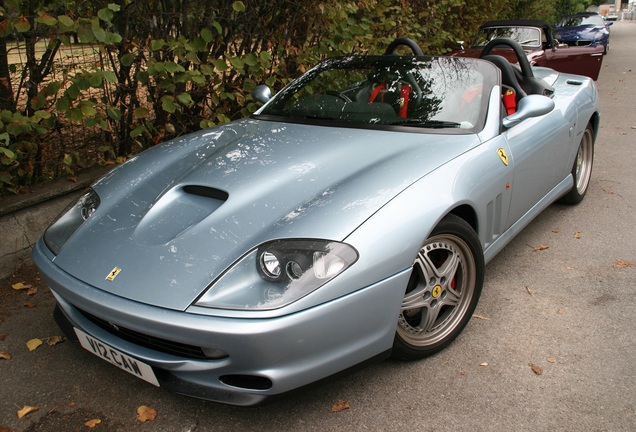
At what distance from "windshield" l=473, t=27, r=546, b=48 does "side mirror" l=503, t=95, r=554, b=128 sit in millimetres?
6514

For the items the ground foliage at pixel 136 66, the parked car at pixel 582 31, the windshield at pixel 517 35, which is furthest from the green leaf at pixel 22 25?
the parked car at pixel 582 31

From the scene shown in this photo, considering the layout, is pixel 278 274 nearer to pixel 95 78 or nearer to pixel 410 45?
pixel 95 78

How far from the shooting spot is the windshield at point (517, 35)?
31.5ft

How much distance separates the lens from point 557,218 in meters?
4.53

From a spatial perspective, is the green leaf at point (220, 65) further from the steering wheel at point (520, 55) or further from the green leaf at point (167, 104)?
the steering wheel at point (520, 55)

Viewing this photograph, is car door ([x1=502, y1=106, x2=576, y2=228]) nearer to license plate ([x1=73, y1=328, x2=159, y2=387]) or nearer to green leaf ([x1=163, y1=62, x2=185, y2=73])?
license plate ([x1=73, y1=328, x2=159, y2=387])

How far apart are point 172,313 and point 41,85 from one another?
264 centimetres

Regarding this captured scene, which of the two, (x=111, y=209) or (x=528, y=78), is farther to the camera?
(x=528, y=78)

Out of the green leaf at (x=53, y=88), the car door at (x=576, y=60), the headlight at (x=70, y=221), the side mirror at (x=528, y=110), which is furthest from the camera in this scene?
the car door at (x=576, y=60)

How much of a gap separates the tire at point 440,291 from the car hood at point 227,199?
32 centimetres

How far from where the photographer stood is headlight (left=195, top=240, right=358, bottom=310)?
2.05 meters

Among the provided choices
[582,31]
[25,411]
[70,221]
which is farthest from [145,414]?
[582,31]

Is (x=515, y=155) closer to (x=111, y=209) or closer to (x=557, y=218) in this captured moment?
(x=557, y=218)

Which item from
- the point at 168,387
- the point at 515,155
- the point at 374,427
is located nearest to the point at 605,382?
the point at 374,427
